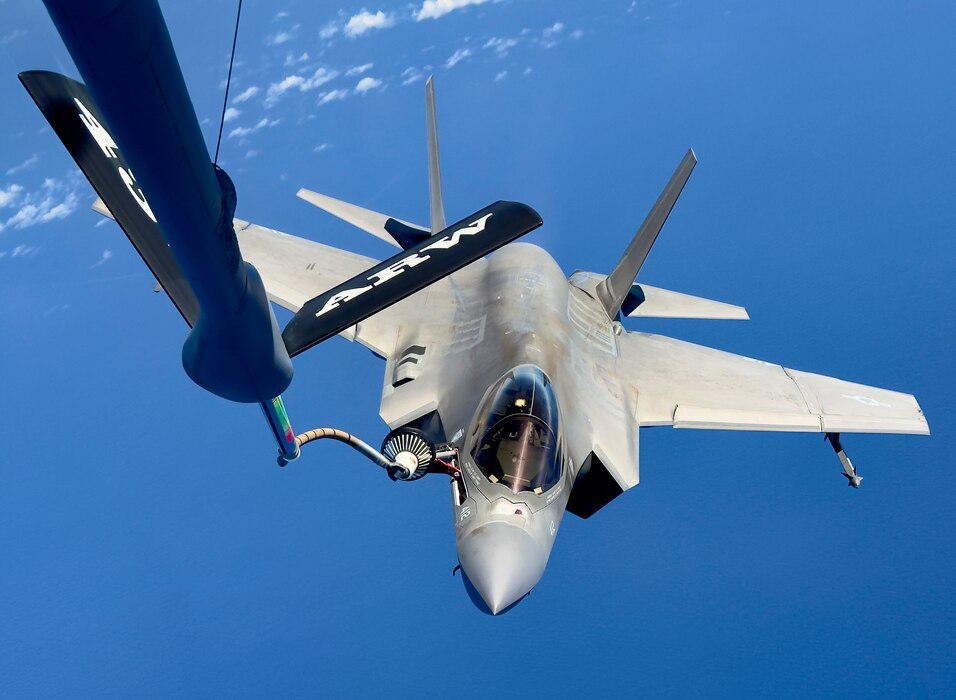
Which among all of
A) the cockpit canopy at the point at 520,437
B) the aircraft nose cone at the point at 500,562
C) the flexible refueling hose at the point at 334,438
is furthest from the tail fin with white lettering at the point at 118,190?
the cockpit canopy at the point at 520,437

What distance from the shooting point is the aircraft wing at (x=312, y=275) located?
14.8 meters

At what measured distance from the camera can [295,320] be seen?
243 inches

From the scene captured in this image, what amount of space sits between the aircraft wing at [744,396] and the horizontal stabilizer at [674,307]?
82 cm

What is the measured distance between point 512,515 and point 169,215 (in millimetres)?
6671

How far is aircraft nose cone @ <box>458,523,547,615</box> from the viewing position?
9344mm

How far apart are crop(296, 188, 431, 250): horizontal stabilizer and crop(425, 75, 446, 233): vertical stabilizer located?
0.44m

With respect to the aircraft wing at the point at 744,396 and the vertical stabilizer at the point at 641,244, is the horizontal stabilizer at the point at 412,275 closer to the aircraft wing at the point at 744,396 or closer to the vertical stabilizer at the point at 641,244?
the aircraft wing at the point at 744,396

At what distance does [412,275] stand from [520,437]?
16.3 ft

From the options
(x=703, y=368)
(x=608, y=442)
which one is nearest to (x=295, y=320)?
(x=608, y=442)

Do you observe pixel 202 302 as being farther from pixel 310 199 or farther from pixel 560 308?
pixel 310 199

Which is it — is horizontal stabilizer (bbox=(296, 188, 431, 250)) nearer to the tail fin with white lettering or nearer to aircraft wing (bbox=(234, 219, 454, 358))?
aircraft wing (bbox=(234, 219, 454, 358))

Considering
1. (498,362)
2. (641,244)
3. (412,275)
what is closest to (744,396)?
(641,244)

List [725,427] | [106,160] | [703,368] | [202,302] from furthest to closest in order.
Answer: [703,368], [725,427], [106,160], [202,302]

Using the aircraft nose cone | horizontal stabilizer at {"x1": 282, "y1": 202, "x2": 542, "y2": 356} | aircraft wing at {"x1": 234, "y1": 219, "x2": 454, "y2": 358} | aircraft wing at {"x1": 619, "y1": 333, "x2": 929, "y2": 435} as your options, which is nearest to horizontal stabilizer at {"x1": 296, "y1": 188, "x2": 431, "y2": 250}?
aircraft wing at {"x1": 234, "y1": 219, "x2": 454, "y2": 358}
